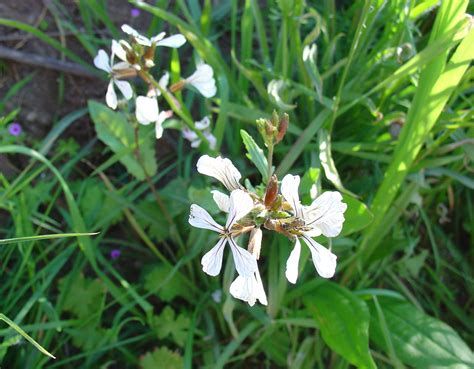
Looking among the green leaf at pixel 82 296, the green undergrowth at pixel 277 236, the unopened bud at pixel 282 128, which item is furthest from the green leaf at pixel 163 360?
the unopened bud at pixel 282 128

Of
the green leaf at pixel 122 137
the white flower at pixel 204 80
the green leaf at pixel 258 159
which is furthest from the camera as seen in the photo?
the green leaf at pixel 122 137

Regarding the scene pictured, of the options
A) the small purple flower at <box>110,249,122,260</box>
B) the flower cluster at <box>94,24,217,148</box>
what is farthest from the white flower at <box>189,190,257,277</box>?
the small purple flower at <box>110,249,122,260</box>

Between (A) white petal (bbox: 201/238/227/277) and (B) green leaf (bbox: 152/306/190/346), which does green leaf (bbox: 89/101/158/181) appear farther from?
(A) white petal (bbox: 201/238/227/277)

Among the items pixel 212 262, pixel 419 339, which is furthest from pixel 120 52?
pixel 419 339

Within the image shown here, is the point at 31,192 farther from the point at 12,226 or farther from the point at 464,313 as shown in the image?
the point at 464,313

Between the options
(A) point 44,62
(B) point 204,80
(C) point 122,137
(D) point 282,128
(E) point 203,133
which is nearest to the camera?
→ (D) point 282,128

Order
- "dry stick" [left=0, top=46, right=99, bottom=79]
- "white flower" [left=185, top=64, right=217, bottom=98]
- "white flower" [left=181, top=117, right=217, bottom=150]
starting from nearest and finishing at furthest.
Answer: "white flower" [left=185, top=64, right=217, bottom=98], "white flower" [left=181, top=117, right=217, bottom=150], "dry stick" [left=0, top=46, right=99, bottom=79]

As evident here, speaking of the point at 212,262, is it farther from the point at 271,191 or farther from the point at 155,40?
the point at 155,40

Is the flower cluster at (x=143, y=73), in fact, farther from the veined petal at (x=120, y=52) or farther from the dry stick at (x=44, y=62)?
the dry stick at (x=44, y=62)
